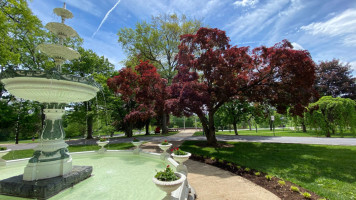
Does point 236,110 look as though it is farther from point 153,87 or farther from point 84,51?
point 84,51

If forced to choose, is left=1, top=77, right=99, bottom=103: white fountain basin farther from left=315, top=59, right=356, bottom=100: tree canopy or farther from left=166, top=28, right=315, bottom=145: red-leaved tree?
left=315, top=59, right=356, bottom=100: tree canopy

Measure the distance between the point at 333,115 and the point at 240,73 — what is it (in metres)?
13.6

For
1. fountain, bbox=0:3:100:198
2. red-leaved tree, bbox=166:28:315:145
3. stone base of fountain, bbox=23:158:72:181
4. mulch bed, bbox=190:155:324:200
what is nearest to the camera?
fountain, bbox=0:3:100:198

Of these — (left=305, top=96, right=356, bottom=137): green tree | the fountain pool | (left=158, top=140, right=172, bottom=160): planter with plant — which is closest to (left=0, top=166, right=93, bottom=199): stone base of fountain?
the fountain pool

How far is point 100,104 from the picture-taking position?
Result: 22.5 metres

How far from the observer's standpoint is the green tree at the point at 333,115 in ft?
50.5

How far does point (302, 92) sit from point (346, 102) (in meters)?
10.9

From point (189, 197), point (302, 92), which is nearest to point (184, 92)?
point (189, 197)

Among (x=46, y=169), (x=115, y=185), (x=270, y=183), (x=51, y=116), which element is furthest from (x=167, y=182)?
(x=51, y=116)

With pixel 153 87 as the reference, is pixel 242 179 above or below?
below

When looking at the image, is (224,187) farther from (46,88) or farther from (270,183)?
(46,88)

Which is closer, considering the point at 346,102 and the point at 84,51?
the point at 346,102

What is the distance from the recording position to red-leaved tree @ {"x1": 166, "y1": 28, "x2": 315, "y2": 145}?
9.11 metres

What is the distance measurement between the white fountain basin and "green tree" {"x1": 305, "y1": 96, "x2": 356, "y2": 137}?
68.0ft
